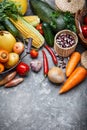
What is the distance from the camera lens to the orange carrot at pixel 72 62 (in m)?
1.49

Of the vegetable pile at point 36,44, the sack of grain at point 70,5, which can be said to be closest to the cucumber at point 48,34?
the vegetable pile at point 36,44

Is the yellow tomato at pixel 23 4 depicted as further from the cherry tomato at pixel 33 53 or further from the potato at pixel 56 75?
the potato at pixel 56 75

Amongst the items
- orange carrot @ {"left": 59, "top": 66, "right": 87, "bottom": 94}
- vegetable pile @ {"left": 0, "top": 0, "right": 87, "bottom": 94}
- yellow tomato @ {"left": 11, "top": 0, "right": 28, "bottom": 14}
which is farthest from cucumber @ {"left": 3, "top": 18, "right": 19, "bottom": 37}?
orange carrot @ {"left": 59, "top": 66, "right": 87, "bottom": 94}

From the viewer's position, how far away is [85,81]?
1.49 metres

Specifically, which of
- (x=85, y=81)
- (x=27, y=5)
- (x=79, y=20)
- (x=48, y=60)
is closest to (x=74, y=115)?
(x=85, y=81)

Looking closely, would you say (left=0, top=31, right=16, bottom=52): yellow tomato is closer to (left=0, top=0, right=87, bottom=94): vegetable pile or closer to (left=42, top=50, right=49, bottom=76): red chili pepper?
(left=0, top=0, right=87, bottom=94): vegetable pile

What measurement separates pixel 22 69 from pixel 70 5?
0.42 m

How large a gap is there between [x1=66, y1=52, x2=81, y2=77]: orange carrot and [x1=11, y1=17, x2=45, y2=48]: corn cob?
0.17m

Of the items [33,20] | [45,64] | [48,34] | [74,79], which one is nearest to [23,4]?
[33,20]

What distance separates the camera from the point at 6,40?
1479 millimetres

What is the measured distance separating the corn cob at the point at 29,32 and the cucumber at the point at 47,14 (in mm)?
83

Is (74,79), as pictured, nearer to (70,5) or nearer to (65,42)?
(65,42)

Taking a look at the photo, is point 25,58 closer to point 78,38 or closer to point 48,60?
point 48,60

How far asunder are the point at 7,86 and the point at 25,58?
18 cm
